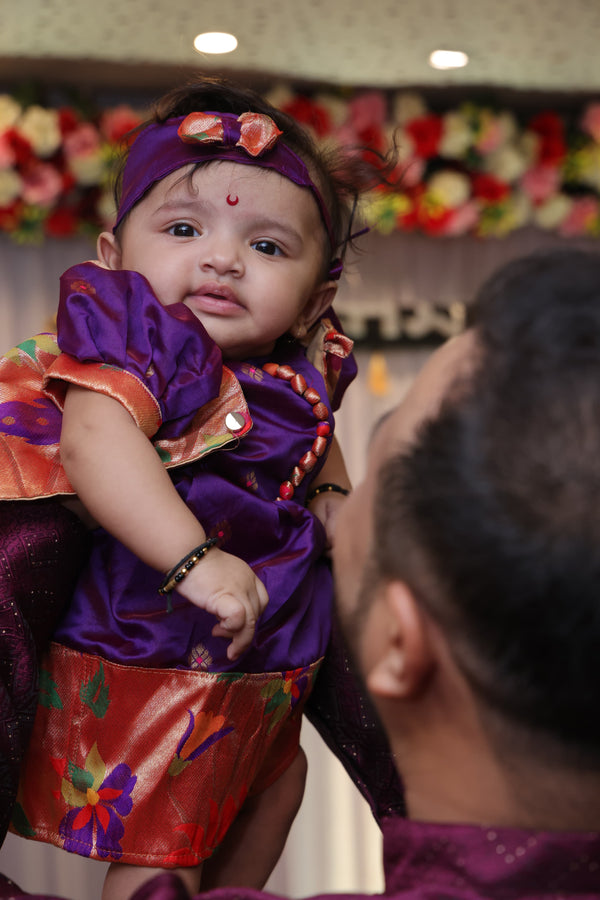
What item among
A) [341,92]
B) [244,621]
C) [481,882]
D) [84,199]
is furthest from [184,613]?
[341,92]

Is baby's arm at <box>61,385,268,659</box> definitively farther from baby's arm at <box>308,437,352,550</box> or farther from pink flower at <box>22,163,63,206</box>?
pink flower at <box>22,163,63,206</box>

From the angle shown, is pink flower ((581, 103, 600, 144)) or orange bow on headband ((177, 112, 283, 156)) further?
pink flower ((581, 103, 600, 144))

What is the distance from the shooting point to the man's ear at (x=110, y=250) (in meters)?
1.15

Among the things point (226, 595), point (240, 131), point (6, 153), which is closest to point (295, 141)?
point (240, 131)

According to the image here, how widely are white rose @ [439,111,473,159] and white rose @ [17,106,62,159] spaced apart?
148 cm

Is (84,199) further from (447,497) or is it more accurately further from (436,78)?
(447,497)

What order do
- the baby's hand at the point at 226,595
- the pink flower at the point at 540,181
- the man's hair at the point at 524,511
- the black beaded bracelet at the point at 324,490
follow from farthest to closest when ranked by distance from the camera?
1. the pink flower at the point at 540,181
2. the black beaded bracelet at the point at 324,490
3. the baby's hand at the point at 226,595
4. the man's hair at the point at 524,511

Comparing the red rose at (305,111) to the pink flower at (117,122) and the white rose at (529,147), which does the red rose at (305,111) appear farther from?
the white rose at (529,147)

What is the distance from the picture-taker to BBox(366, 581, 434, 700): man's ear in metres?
0.65

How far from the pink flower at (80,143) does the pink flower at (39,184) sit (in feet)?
0.31

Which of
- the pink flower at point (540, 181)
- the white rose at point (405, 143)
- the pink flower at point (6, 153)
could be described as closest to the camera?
the pink flower at point (6, 153)

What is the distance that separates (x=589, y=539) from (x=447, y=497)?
0.09m

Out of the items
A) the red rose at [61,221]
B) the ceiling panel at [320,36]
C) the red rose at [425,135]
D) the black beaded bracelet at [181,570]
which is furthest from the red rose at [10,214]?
the black beaded bracelet at [181,570]

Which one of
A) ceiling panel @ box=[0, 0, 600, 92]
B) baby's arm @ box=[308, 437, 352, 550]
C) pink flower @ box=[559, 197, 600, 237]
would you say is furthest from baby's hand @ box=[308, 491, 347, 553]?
pink flower @ box=[559, 197, 600, 237]
